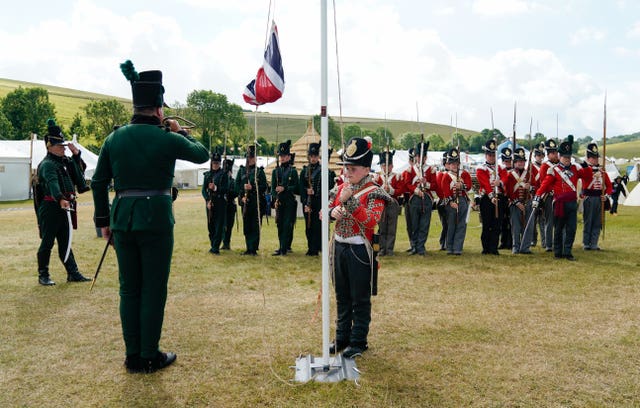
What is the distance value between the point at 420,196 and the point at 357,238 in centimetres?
719

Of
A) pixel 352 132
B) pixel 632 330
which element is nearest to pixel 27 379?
pixel 632 330

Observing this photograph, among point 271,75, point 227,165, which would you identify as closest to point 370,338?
point 271,75

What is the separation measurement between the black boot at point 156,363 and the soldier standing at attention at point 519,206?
896 centimetres

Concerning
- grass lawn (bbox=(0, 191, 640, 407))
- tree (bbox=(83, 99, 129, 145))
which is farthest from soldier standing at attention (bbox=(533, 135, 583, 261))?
tree (bbox=(83, 99, 129, 145))

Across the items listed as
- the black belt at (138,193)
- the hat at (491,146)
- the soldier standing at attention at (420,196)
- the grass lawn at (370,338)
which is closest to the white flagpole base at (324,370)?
the grass lawn at (370,338)

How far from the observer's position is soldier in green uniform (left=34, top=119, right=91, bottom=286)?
8.31m

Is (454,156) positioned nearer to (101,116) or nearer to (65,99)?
(101,116)

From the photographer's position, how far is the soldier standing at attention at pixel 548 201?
36.9 ft

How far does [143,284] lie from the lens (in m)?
4.93

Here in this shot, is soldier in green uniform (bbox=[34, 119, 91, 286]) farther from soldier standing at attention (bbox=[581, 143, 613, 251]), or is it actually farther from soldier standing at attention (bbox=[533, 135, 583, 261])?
soldier standing at attention (bbox=[581, 143, 613, 251])

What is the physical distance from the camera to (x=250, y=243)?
39.2 ft

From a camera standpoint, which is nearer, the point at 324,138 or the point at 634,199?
the point at 324,138

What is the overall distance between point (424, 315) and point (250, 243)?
598cm

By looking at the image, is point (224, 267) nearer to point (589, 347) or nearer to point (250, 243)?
point (250, 243)
